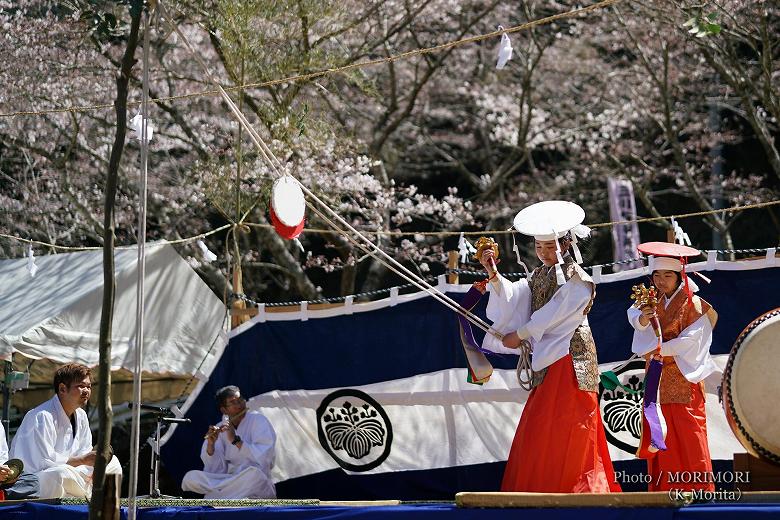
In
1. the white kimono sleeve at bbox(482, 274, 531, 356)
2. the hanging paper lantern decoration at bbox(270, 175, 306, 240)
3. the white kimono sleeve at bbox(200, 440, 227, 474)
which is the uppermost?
the hanging paper lantern decoration at bbox(270, 175, 306, 240)

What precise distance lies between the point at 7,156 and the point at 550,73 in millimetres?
6500

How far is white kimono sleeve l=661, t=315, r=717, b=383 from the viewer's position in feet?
16.8

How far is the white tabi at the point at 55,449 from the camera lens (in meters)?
5.59

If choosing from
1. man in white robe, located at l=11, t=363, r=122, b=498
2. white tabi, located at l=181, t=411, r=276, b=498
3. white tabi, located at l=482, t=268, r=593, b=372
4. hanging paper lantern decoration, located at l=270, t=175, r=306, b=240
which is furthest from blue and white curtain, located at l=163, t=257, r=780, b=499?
hanging paper lantern decoration, located at l=270, t=175, r=306, b=240

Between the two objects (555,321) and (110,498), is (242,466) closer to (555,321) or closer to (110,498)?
(555,321)

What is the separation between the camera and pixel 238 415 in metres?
6.73

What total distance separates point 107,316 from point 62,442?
2609 millimetres

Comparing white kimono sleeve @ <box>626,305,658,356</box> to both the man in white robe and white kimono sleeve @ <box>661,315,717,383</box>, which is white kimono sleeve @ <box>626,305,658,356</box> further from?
the man in white robe

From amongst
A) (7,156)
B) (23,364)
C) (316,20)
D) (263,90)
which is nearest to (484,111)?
(263,90)

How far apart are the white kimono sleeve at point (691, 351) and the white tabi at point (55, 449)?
295 cm

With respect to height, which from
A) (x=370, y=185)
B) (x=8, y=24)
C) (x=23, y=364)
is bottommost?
(x=23, y=364)

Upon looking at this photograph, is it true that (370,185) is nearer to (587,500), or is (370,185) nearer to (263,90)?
(263,90)

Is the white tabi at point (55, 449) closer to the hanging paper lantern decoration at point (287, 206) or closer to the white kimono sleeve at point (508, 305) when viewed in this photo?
the hanging paper lantern decoration at point (287, 206)

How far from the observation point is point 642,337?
5230mm
